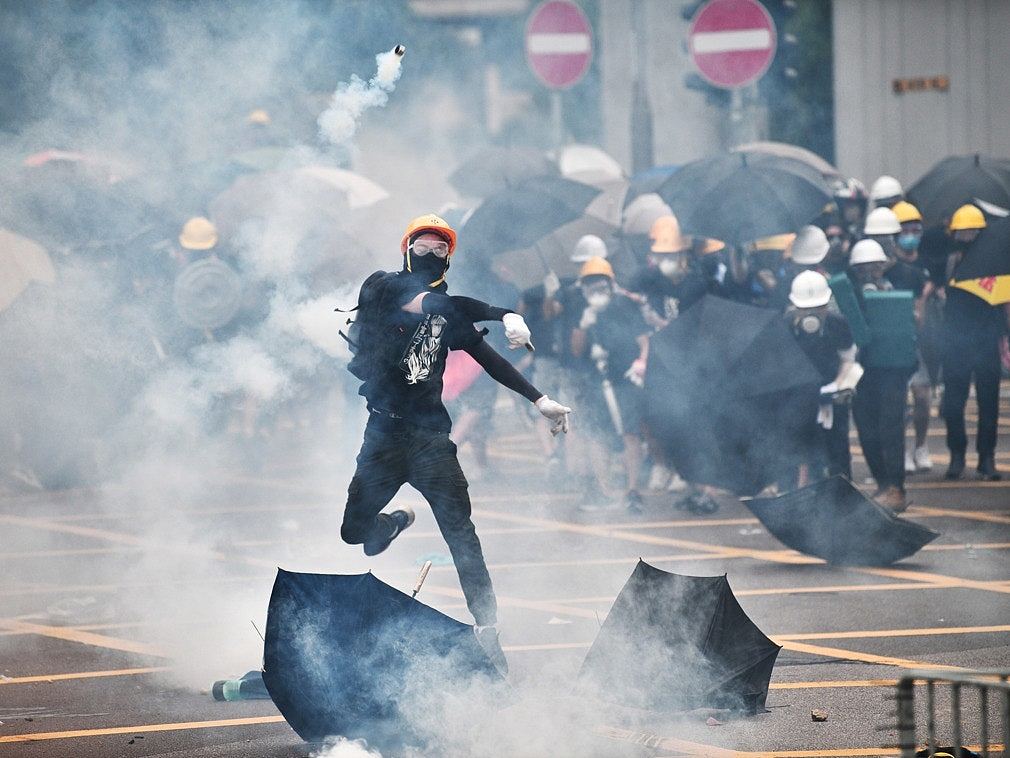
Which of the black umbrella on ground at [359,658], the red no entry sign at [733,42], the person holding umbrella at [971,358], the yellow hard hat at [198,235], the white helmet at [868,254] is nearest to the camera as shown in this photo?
the black umbrella on ground at [359,658]

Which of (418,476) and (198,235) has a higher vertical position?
(198,235)

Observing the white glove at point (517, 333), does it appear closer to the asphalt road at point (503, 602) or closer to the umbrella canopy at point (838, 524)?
the asphalt road at point (503, 602)

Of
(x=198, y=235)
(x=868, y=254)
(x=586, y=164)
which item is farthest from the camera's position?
(x=586, y=164)

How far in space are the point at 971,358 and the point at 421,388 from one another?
619 centimetres

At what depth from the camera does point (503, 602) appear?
8578 mm

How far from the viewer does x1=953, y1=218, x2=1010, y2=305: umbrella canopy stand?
11484mm

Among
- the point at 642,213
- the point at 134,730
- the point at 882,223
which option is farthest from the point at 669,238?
the point at 134,730

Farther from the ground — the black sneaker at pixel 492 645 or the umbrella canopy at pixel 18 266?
the umbrella canopy at pixel 18 266

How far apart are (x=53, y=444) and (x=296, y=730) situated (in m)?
7.50

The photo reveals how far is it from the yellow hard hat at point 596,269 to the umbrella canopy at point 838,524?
3.06 m

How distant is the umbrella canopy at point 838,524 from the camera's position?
880 cm

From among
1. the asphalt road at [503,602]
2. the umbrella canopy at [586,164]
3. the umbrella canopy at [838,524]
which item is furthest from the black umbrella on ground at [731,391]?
the umbrella canopy at [586,164]

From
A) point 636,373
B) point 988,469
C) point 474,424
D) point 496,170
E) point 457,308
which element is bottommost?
point 988,469

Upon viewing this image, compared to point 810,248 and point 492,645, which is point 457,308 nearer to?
point 492,645
